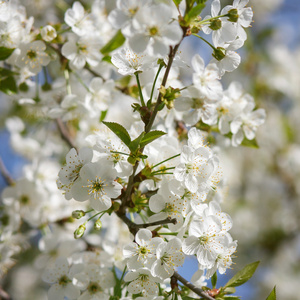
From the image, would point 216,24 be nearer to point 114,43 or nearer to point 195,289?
point 114,43

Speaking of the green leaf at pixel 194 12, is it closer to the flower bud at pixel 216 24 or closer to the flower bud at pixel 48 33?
the flower bud at pixel 216 24

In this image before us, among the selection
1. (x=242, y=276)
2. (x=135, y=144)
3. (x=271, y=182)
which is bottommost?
(x=271, y=182)

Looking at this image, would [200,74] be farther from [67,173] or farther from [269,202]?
[269,202]

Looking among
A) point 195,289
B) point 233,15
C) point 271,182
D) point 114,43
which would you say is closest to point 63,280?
point 195,289

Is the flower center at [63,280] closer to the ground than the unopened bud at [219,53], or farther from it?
closer to the ground

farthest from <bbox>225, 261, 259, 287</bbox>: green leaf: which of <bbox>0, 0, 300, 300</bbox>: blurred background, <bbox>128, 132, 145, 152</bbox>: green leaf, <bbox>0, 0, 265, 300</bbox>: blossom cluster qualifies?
<bbox>0, 0, 300, 300</bbox>: blurred background

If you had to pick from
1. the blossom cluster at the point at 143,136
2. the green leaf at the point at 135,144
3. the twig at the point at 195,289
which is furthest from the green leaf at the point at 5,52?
the twig at the point at 195,289
